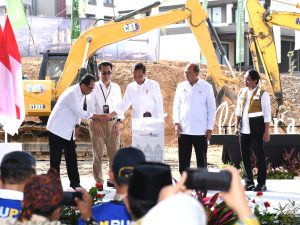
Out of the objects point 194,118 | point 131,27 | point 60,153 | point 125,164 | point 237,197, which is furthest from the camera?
point 131,27

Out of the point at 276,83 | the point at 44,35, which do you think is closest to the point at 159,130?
the point at 276,83

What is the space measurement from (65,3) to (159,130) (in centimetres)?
5357

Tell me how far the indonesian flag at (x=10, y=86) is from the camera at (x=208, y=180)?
5492 mm

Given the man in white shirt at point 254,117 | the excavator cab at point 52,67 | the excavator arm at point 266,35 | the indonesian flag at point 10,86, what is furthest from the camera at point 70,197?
the excavator cab at point 52,67

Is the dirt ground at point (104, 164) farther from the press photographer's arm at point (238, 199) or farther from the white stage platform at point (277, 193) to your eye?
the press photographer's arm at point (238, 199)

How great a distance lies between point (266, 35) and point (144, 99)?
691 cm

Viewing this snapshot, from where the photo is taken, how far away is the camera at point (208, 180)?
8.25ft

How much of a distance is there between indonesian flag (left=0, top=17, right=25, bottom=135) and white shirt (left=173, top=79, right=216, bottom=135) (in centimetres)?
220

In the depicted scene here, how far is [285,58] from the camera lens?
5381 centimetres

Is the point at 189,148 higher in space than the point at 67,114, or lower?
lower

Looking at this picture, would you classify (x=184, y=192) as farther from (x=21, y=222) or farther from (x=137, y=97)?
(x=137, y=97)

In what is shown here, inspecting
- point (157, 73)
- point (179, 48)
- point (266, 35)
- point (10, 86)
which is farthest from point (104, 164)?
point (179, 48)

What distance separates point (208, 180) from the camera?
100 inches

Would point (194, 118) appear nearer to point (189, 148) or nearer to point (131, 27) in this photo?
point (189, 148)
